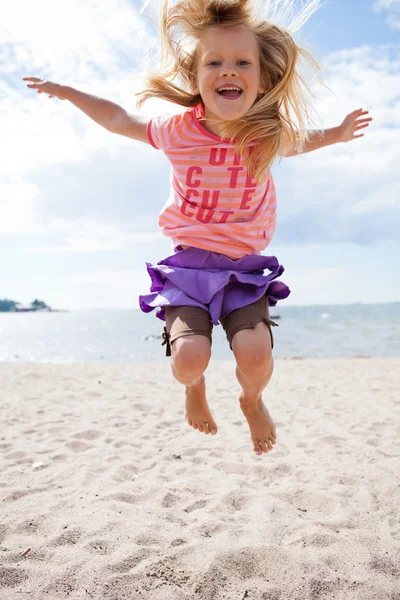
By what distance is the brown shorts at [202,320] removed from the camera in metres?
2.93

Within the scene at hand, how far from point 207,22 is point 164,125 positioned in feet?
2.01

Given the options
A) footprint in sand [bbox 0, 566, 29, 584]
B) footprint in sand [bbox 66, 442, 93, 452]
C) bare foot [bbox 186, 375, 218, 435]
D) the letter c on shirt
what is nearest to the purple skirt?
the letter c on shirt

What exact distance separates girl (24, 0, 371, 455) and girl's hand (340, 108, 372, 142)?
37 cm

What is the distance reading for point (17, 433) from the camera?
6.64 metres

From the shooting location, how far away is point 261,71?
313 centimetres

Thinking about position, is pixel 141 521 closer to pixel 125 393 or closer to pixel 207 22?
pixel 207 22

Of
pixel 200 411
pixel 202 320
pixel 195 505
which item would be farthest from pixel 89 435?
pixel 202 320

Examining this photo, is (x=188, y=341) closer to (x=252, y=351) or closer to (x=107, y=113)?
(x=252, y=351)

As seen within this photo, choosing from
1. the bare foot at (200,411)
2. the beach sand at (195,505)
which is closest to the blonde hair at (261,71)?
the bare foot at (200,411)

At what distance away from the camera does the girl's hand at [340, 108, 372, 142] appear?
11.6 ft

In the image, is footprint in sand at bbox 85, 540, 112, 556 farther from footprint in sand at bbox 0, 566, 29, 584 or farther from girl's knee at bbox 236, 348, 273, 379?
girl's knee at bbox 236, 348, 273, 379

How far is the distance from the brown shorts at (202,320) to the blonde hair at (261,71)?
78cm

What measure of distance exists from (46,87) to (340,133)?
6.24 ft

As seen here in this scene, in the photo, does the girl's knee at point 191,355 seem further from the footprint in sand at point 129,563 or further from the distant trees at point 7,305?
the distant trees at point 7,305
